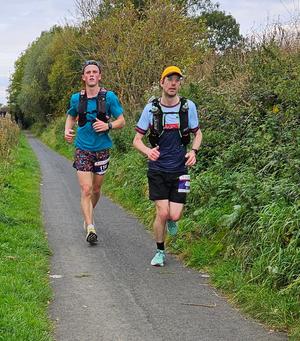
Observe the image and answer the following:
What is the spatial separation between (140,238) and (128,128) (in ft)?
29.7

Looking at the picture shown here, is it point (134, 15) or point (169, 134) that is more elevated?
point (134, 15)

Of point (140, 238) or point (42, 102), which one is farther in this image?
point (42, 102)

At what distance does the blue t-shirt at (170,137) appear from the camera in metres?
6.11

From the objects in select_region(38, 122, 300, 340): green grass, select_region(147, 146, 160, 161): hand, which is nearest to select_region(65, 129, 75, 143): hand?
select_region(147, 146, 160, 161): hand

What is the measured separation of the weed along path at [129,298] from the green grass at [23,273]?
5.7 inches

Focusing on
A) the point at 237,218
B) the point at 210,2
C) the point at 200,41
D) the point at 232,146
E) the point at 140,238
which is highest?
the point at 210,2

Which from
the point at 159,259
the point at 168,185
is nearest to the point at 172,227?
A: the point at 159,259

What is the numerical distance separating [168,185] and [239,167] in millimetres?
1838

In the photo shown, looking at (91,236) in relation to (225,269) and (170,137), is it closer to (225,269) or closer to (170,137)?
(170,137)

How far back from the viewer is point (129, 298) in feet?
17.0

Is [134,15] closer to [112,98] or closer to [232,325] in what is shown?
[112,98]

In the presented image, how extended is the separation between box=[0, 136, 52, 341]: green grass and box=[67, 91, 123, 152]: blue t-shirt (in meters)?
1.43

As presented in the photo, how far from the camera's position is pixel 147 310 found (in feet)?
15.9

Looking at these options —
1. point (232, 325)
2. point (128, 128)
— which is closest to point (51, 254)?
point (232, 325)
